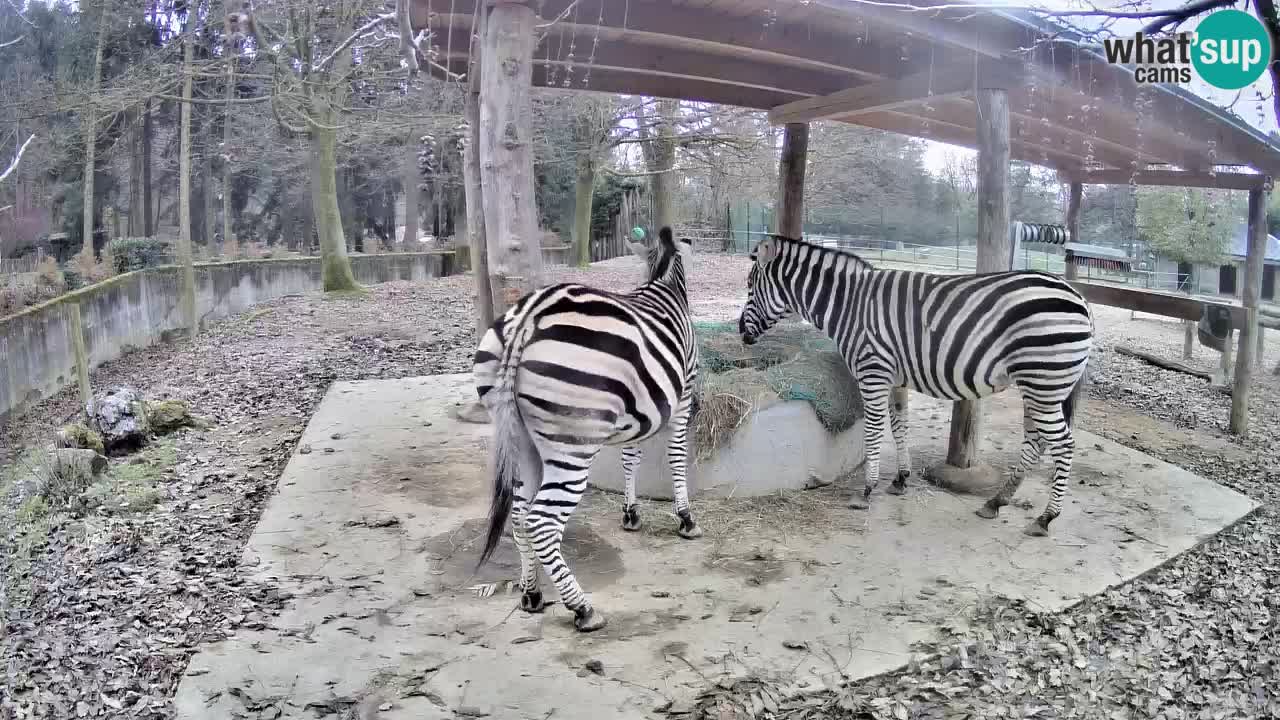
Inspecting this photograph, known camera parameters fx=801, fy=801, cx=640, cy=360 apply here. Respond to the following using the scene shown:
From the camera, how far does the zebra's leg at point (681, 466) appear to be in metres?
5.00

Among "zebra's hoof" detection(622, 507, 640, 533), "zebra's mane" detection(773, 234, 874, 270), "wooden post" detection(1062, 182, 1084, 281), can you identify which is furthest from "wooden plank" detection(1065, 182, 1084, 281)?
"zebra's hoof" detection(622, 507, 640, 533)

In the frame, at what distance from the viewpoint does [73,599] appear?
13.2 feet

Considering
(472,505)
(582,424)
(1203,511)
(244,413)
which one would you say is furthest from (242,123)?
(1203,511)

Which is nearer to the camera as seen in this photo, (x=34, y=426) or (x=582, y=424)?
(x=582, y=424)

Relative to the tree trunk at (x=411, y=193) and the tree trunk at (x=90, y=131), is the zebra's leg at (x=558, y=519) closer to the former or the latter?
the tree trunk at (x=90, y=131)

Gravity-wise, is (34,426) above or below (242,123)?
below

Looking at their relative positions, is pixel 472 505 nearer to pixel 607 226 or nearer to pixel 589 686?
pixel 589 686

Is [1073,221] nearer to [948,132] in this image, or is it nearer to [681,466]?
[948,132]

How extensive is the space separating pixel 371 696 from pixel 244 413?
5.69 metres

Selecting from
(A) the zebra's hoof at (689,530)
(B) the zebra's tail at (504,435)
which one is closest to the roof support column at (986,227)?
(A) the zebra's hoof at (689,530)

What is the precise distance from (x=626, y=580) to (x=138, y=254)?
13.5 metres

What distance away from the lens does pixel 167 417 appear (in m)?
7.17

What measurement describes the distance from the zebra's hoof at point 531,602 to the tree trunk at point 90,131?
378 inches

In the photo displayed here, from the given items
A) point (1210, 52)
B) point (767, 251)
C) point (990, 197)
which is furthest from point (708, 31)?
point (1210, 52)
